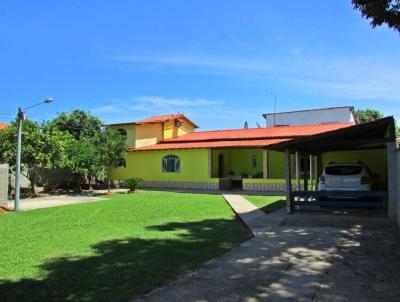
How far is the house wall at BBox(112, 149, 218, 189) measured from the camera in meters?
25.7

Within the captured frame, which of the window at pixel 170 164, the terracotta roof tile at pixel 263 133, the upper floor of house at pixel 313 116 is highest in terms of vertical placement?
the upper floor of house at pixel 313 116

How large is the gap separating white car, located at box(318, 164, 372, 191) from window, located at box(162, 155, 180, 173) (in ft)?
49.6

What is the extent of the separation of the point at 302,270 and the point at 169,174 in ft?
71.0

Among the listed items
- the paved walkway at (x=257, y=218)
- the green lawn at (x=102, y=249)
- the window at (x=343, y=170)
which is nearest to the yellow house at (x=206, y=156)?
the window at (x=343, y=170)

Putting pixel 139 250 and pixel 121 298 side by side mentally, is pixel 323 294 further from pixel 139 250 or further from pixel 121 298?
pixel 139 250

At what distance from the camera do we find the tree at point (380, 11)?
19.8 ft

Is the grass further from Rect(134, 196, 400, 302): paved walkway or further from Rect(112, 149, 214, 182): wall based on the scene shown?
Rect(112, 149, 214, 182): wall

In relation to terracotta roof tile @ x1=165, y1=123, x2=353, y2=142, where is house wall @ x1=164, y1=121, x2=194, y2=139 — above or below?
above

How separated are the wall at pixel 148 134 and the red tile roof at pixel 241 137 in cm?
64

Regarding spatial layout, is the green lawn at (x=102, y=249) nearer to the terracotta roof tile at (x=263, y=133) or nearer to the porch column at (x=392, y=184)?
the porch column at (x=392, y=184)

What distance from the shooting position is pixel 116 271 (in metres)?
5.78

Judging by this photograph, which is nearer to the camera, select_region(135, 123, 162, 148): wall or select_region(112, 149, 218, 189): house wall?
select_region(112, 149, 218, 189): house wall

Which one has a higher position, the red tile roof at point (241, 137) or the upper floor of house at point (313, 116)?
the upper floor of house at point (313, 116)

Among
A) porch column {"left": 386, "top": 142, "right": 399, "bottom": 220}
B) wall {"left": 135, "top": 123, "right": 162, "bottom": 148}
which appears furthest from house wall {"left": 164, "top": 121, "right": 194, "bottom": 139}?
porch column {"left": 386, "top": 142, "right": 399, "bottom": 220}
